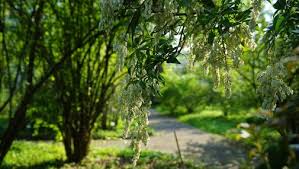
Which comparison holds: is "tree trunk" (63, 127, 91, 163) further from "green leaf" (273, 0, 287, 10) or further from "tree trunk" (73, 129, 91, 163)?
"green leaf" (273, 0, 287, 10)

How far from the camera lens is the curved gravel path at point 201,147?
10490mm

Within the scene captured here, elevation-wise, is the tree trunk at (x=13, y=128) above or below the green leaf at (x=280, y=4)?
below

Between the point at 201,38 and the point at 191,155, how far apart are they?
8436 mm

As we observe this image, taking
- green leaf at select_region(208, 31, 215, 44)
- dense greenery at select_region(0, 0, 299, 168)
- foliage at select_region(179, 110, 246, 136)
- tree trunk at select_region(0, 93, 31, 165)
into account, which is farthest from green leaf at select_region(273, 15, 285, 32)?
foliage at select_region(179, 110, 246, 136)

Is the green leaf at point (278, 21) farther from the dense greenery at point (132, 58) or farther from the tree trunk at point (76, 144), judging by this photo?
the tree trunk at point (76, 144)

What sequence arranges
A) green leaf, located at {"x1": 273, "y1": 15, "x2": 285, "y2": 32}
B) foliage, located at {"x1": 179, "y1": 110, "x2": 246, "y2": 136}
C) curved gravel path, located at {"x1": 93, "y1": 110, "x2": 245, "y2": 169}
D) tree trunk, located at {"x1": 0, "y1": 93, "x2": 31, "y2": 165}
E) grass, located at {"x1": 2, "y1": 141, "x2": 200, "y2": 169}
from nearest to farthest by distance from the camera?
green leaf, located at {"x1": 273, "y1": 15, "x2": 285, "y2": 32} → tree trunk, located at {"x1": 0, "y1": 93, "x2": 31, "y2": 165} → grass, located at {"x1": 2, "y1": 141, "x2": 200, "y2": 169} → curved gravel path, located at {"x1": 93, "y1": 110, "x2": 245, "y2": 169} → foliage, located at {"x1": 179, "y1": 110, "x2": 246, "y2": 136}

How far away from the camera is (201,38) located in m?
3.18

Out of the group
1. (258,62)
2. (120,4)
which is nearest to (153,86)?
(120,4)

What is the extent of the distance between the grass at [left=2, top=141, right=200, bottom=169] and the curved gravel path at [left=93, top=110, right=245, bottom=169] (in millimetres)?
606

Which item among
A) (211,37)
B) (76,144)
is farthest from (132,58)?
(76,144)

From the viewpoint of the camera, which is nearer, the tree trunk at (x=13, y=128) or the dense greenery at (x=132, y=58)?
the dense greenery at (x=132, y=58)

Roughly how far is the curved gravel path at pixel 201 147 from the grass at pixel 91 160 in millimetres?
606

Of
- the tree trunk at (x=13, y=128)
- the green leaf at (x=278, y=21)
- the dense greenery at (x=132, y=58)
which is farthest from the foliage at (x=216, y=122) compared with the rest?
the green leaf at (x=278, y=21)

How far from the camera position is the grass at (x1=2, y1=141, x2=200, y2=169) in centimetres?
920
